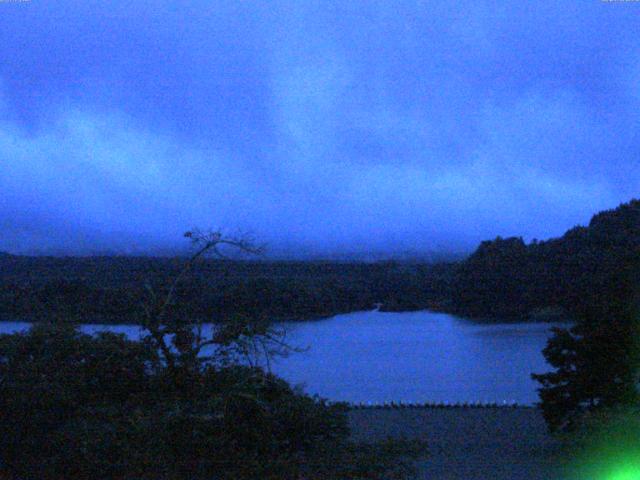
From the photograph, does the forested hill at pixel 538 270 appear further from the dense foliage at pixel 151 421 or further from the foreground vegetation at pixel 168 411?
the dense foliage at pixel 151 421

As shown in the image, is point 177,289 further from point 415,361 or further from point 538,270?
point 538,270

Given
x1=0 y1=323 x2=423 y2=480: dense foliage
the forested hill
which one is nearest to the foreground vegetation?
x1=0 y1=323 x2=423 y2=480: dense foliage

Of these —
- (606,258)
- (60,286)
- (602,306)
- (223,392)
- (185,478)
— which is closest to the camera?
(185,478)

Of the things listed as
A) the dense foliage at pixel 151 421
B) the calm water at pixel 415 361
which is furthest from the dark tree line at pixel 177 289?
the dense foliage at pixel 151 421

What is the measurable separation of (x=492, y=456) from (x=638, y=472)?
279 centimetres

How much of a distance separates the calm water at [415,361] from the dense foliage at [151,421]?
13.3 ft

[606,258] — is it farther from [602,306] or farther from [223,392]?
[223,392]

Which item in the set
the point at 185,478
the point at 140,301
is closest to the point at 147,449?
the point at 185,478

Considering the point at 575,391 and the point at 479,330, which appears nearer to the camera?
the point at 575,391

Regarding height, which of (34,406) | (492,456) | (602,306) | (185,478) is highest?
(602,306)

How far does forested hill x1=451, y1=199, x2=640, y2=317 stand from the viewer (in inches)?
669

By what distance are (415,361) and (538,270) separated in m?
5.69

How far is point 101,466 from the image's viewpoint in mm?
6711

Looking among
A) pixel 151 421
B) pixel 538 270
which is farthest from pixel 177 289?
pixel 538 270
